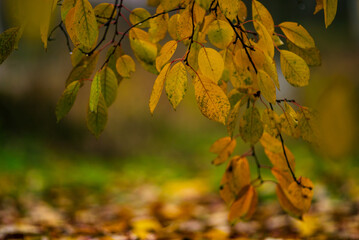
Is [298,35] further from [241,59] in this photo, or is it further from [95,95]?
[95,95]

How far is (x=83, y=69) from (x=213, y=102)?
1.35ft

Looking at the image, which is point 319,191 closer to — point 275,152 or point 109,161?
point 275,152

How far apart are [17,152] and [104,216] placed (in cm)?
291

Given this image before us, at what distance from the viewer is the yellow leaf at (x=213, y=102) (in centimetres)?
74

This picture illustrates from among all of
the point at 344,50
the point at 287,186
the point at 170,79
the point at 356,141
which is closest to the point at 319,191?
the point at 356,141

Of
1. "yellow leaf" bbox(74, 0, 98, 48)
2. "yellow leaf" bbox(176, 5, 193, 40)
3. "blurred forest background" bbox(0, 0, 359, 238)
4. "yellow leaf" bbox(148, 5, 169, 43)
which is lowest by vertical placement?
"yellow leaf" bbox(74, 0, 98, 48)

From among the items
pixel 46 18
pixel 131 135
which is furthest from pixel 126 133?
pixel 46 18

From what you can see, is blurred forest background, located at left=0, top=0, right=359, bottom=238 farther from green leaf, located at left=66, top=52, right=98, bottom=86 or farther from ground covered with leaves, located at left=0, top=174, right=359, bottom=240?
green leaf, located at left=66, top=52, right=98, bottom=86

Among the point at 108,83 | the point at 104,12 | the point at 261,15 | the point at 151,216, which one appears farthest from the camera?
the point at 151,216

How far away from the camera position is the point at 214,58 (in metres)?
0.75

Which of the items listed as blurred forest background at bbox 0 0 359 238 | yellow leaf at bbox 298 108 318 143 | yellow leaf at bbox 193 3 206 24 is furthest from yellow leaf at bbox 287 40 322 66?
blurred forest background at bbox 0 0 359 238

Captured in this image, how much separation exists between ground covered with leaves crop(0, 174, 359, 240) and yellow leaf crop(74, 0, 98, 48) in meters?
0.99

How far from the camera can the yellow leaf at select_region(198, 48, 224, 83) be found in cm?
75

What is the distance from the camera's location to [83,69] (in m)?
0.98
